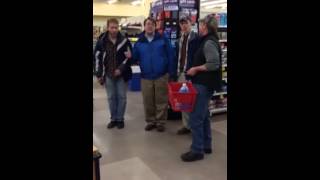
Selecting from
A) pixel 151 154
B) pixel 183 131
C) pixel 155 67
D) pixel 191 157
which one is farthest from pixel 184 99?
pixel 183 131

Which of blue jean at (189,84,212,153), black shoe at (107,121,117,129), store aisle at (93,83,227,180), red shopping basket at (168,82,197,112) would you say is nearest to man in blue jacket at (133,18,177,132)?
store aisle at (93,83,227,180)

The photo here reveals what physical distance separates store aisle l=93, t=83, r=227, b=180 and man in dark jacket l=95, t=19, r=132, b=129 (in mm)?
633

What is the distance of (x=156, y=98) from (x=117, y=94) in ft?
2.06

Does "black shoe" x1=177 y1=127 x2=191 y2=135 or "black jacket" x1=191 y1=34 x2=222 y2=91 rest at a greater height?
"black jacket" x1=191 y1=34 x2=222 y2=91

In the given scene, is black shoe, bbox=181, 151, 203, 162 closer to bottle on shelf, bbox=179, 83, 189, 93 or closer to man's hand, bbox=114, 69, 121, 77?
bottle on shelf, bbox=179, 83, 189, 93

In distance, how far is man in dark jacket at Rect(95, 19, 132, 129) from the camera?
14.9 ft

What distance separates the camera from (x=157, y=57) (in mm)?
4410

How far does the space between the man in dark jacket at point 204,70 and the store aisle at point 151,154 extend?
1.22ft

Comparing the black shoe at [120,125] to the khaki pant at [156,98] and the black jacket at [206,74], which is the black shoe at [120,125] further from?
the black jacket at [206,74]

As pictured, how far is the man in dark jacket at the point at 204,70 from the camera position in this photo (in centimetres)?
316
